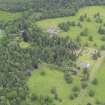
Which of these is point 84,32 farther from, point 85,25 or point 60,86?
point 60,86

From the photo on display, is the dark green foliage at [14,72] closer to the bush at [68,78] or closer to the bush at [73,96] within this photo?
the bush at [68,78]

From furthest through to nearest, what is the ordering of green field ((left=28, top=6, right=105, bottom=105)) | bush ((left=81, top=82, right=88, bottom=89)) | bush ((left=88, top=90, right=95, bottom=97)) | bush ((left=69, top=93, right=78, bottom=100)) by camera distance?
bush ((left=81, top=82, right=88, bottom=89)) → bush ((left=88, top=90, right=95, bottom=97)) → bush ((left=69, top=93, right=78, bottom=100)) → green field ((left=28, top=6, right=105, bottom=105))

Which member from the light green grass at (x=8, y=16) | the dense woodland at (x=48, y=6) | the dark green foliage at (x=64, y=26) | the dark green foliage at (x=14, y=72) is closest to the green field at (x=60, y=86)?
the dark green foliage at (x=14, y=72)

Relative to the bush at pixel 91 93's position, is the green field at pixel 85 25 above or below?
above

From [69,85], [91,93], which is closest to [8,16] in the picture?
[69,85]

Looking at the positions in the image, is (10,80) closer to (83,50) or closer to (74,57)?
(74,57)

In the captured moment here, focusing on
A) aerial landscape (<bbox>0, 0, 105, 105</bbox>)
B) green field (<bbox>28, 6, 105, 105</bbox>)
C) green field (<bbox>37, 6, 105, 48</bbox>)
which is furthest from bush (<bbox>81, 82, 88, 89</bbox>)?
green field (<bbox>37, 6, 105, 48</bbox>)

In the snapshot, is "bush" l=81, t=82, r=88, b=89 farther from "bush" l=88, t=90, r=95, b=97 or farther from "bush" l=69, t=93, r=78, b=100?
"bush" l=69, t=93, r=78, b=100

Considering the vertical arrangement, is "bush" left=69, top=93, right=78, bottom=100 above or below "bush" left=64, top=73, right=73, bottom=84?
below
